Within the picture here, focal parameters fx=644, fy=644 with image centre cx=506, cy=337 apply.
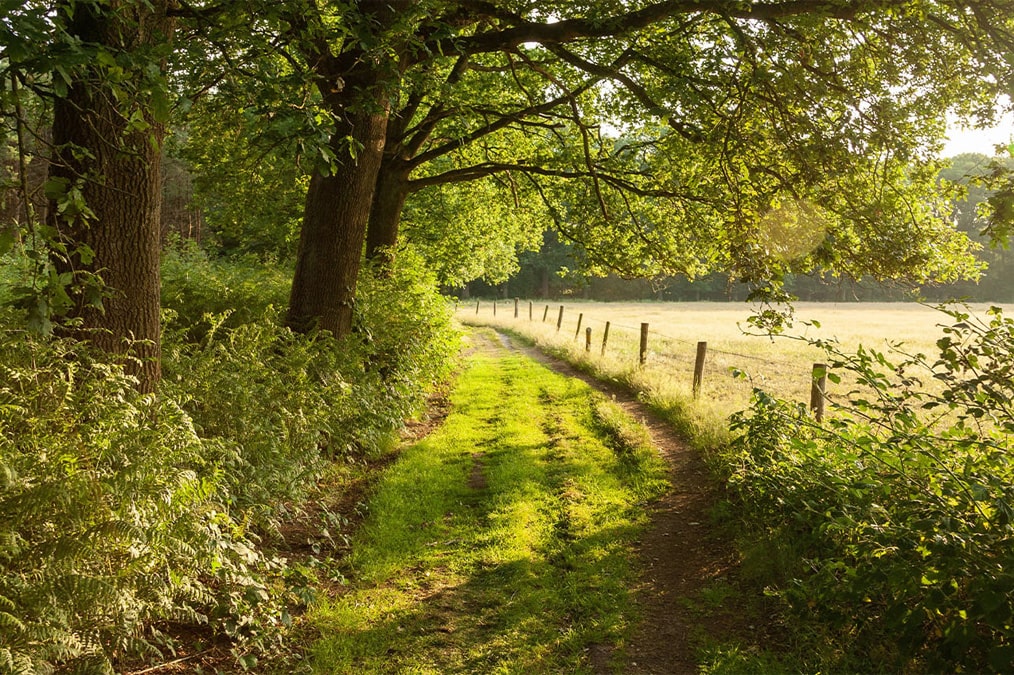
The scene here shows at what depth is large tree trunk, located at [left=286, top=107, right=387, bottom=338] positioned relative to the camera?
962cm

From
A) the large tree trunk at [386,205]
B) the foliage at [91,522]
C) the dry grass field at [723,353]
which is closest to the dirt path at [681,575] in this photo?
the dry grass field at [723,353]

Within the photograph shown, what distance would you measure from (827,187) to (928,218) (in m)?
2.15

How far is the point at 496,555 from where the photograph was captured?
6.52 metres

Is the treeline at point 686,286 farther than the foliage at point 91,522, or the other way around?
the treeline at point 686,286

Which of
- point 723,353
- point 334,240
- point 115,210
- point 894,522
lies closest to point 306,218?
point 334,240

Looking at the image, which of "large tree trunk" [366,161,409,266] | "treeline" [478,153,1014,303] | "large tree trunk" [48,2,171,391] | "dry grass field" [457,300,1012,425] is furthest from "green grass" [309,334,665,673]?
"treeline" [478,153,1014,303]

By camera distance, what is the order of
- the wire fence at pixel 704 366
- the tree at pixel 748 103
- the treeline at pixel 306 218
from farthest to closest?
the wire fence at pixel 704 366
the tree at pixel 748 103
the treeline at pixel 306 218

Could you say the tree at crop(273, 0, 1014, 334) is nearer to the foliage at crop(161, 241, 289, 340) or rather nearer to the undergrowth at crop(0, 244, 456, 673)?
the foliage at crop(161, 241, 289, 340)

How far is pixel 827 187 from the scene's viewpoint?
8078mm

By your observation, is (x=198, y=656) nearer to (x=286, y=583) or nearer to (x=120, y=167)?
(x=286, y=583)

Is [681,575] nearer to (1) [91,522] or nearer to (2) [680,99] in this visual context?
(1) [91,522]

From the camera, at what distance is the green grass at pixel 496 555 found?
484 centimetres

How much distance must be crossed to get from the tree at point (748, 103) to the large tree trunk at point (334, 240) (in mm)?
21

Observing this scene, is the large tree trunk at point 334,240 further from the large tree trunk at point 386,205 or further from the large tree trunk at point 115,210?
the large tree trunk at point 386,205
